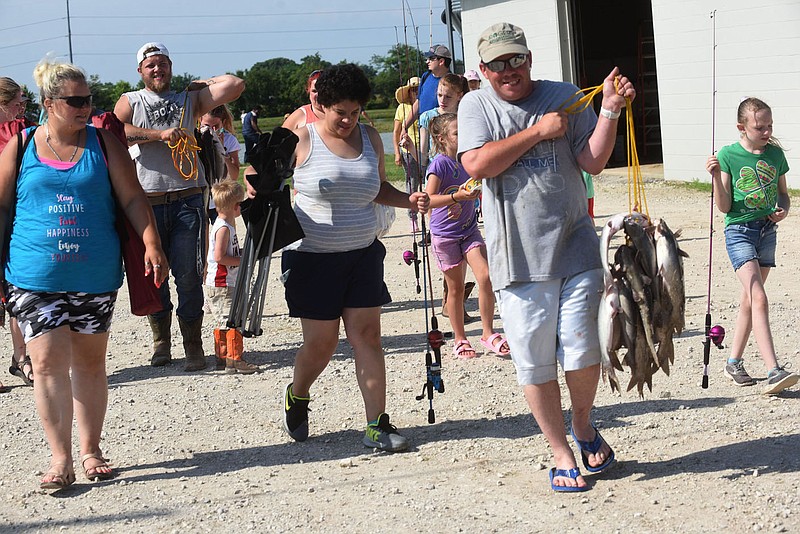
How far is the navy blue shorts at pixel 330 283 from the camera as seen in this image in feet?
18.0

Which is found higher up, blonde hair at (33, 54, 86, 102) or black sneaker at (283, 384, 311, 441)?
blonde hair at (33, 54, 86, 102)

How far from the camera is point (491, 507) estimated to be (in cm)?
460

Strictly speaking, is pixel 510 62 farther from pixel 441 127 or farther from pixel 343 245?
pixel 441 127

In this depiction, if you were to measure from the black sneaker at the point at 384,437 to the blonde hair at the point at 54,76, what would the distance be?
2220 mm

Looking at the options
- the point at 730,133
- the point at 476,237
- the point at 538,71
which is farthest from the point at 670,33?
the point at 476,237

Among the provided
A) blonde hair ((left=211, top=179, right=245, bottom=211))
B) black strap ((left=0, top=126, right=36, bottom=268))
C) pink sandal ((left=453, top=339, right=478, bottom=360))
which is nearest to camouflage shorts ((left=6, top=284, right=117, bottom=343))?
black strap ((left=0, top=126, right=36, bottom=268))

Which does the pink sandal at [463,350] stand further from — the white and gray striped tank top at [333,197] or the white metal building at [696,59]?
the white metal building at [696,59]

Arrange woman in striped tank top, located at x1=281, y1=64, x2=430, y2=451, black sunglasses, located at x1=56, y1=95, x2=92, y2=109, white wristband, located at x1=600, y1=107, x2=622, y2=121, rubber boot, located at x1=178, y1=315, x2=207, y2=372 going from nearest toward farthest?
white wristband, located at x1=600, y1=107, x2=622, y2=121 < black sunglasses, located at x1=56, y1=95, x2=92, y2=109 < woman in striped tank top, located at x1=281, y1=64, x2=430, y2=451 < rubber boot, located at x1=178, y1=315, x2=207, y2=372

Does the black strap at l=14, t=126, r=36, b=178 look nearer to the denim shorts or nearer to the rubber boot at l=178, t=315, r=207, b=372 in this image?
the rubber boot at l=178, t=315, r=207, b=372

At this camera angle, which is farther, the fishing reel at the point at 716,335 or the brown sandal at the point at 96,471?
the fishing reel at the point at 716,335

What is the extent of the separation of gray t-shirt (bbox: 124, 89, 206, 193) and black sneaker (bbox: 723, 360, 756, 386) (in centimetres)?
373

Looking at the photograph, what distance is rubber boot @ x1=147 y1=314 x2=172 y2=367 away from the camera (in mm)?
7695

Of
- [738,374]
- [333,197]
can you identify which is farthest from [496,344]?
[333,197]

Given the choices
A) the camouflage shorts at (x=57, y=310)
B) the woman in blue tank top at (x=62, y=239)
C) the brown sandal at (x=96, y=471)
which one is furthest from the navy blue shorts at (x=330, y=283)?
the brown sandal at (x=96, y=471)
